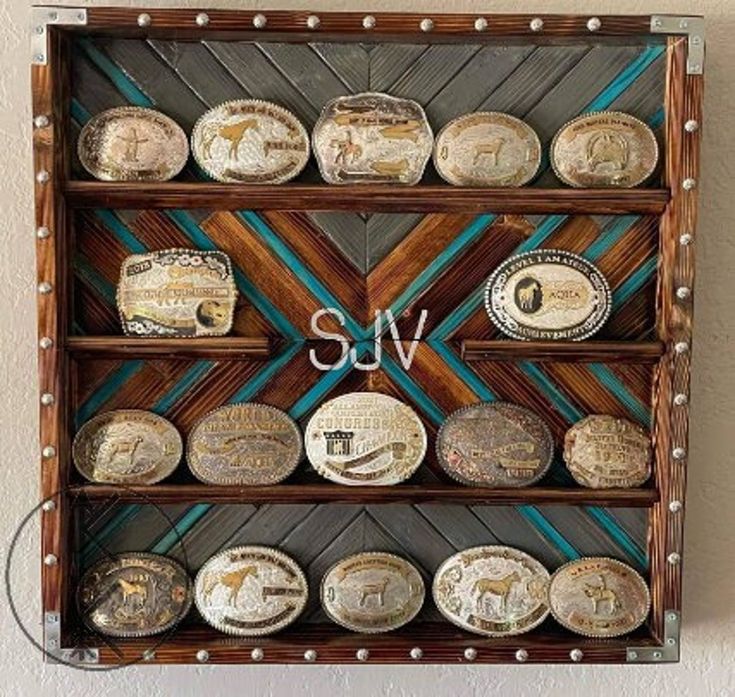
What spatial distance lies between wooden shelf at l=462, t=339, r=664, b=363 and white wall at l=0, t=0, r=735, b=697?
97mm

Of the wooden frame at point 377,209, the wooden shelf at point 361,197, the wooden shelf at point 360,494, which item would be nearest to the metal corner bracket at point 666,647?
the wooden frame at point 377,209

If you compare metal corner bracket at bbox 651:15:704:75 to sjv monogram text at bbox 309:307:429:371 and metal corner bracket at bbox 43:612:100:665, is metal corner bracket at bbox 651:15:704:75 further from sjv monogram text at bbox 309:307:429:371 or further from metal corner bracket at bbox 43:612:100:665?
metal corner bracket at bbox 43:612:100:665

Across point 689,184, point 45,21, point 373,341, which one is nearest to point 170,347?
point 373,341

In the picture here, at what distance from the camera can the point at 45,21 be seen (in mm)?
887

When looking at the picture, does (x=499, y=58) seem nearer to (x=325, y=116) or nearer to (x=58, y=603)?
(x=325, y=116)

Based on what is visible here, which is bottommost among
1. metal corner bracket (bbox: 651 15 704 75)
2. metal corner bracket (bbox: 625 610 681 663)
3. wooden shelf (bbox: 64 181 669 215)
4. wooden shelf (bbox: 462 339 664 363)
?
metal corner bracket (bbox: 625 610 681 663)

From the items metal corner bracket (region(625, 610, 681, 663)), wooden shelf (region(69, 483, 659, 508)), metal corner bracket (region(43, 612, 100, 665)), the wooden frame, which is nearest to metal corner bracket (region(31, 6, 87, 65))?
the wooden frame

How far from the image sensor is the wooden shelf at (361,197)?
0.90 meters

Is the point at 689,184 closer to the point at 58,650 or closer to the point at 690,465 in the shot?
the point at 690,465

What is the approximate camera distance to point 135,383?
37.2 inches

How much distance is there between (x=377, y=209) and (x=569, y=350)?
200 mm

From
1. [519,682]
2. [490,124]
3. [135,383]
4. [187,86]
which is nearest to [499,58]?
[490,124]

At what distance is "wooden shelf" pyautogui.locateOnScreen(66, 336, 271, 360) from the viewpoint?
35.6 inches

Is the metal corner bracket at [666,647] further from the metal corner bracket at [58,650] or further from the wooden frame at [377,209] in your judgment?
the metal corner bracket at [58,650]
